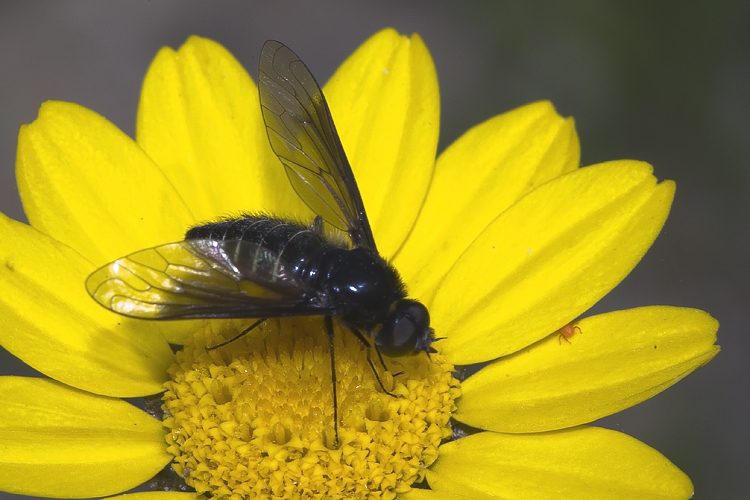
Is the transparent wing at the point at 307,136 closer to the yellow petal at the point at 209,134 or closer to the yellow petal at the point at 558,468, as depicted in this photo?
the yellow petal at the point at 209,134

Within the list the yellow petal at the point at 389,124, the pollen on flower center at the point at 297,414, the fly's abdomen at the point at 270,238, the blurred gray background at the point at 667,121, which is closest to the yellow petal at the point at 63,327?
the pollen on flower center at the point at 297,414

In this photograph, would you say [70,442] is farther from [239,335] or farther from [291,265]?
[291,265]

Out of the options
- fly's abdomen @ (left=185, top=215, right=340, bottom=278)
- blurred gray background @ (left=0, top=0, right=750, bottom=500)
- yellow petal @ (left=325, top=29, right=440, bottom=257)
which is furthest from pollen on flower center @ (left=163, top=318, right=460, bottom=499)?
blurred gray background @ (left=0, top=0, right=750, bottom=500)

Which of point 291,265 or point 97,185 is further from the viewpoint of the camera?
point 97,185

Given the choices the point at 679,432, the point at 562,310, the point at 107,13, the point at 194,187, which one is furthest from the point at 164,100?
the point at 679,432

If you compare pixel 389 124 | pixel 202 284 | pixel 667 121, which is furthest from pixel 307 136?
pixel 667 121

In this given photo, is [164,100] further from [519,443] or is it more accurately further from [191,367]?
[519,443]

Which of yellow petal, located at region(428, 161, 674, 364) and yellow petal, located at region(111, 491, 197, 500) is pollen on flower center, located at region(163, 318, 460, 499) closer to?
yellow petal, located at region(111, 491, 197, 500)

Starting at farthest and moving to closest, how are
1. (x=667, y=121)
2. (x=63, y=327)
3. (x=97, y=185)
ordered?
(x=667, y=121) → (x=97, y=185) → (x=63, y=327)
